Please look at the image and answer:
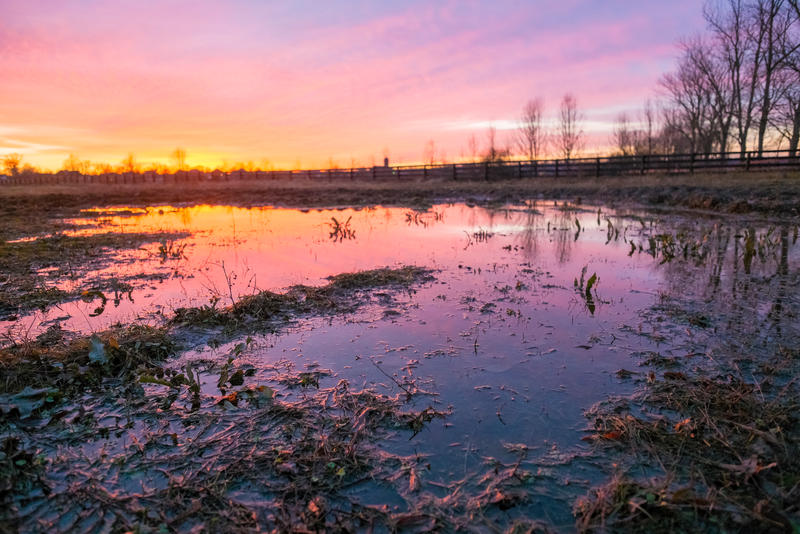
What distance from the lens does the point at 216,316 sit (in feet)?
16.3

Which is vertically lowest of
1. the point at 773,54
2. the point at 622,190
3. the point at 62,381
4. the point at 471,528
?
the point at 471,528

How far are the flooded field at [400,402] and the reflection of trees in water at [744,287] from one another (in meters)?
0.05

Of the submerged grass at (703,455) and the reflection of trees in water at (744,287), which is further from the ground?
the reflection of trees in water at (744,287)

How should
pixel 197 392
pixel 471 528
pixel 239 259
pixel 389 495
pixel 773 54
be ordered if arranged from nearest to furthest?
pixel 471 528 → pixel 389 495 → pixel 197 392 → pixel 239 259 → pixel 773 54

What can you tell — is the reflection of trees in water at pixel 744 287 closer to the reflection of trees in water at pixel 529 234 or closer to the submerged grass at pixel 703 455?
the submerged grass at pixel 703 455

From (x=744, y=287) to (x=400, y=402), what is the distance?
18.2 ft

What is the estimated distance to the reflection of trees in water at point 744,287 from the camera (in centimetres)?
452

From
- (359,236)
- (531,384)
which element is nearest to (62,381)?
(531,384)

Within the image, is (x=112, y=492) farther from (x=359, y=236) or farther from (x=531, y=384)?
(x=359, y=236)

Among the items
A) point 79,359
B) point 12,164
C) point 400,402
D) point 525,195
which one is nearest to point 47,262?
point 79,359

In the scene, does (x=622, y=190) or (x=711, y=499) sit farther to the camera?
(x=622, y=190)

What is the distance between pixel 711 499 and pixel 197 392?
3411 millimetres

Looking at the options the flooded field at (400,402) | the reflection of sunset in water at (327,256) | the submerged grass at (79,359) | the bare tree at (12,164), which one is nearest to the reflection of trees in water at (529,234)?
the reflection of sunset in water at (327,256)

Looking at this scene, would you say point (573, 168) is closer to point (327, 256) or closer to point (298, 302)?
point (327, 256)
